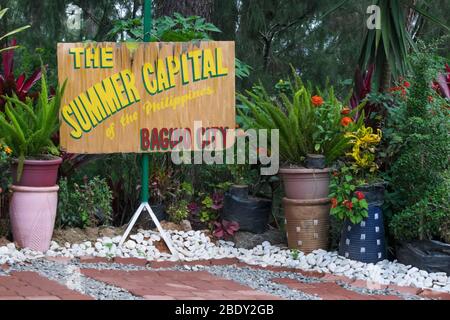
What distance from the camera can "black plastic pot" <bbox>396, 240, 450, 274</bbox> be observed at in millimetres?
5184

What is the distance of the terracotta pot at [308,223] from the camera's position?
18.9 feet

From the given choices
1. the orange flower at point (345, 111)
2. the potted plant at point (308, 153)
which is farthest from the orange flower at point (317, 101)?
the orange flower at point (345, 111)

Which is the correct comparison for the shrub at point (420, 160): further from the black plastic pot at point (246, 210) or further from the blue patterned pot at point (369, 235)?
the black plastic pot at point (246, 210)

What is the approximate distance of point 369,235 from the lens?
5.48 metres

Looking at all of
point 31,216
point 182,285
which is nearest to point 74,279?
point 182,285

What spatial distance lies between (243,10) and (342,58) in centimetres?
164

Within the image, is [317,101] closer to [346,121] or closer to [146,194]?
[346,121]

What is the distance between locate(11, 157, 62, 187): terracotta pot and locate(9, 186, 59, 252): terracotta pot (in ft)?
0.16

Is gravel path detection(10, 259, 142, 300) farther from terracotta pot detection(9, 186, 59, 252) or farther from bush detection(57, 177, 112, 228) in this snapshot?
bush detection(57, 177, 112, 228)

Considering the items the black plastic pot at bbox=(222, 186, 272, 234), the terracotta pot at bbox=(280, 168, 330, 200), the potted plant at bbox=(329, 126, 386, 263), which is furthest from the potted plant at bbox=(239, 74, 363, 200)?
the black plastic pot at bbox=(222, 186, 272, 234)

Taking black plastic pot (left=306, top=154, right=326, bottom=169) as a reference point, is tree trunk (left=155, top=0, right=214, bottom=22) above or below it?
above

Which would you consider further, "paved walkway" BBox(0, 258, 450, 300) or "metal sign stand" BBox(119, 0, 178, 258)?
"metal sign stand" BBox(119, 0, 178, 258)

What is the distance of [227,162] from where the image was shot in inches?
246
